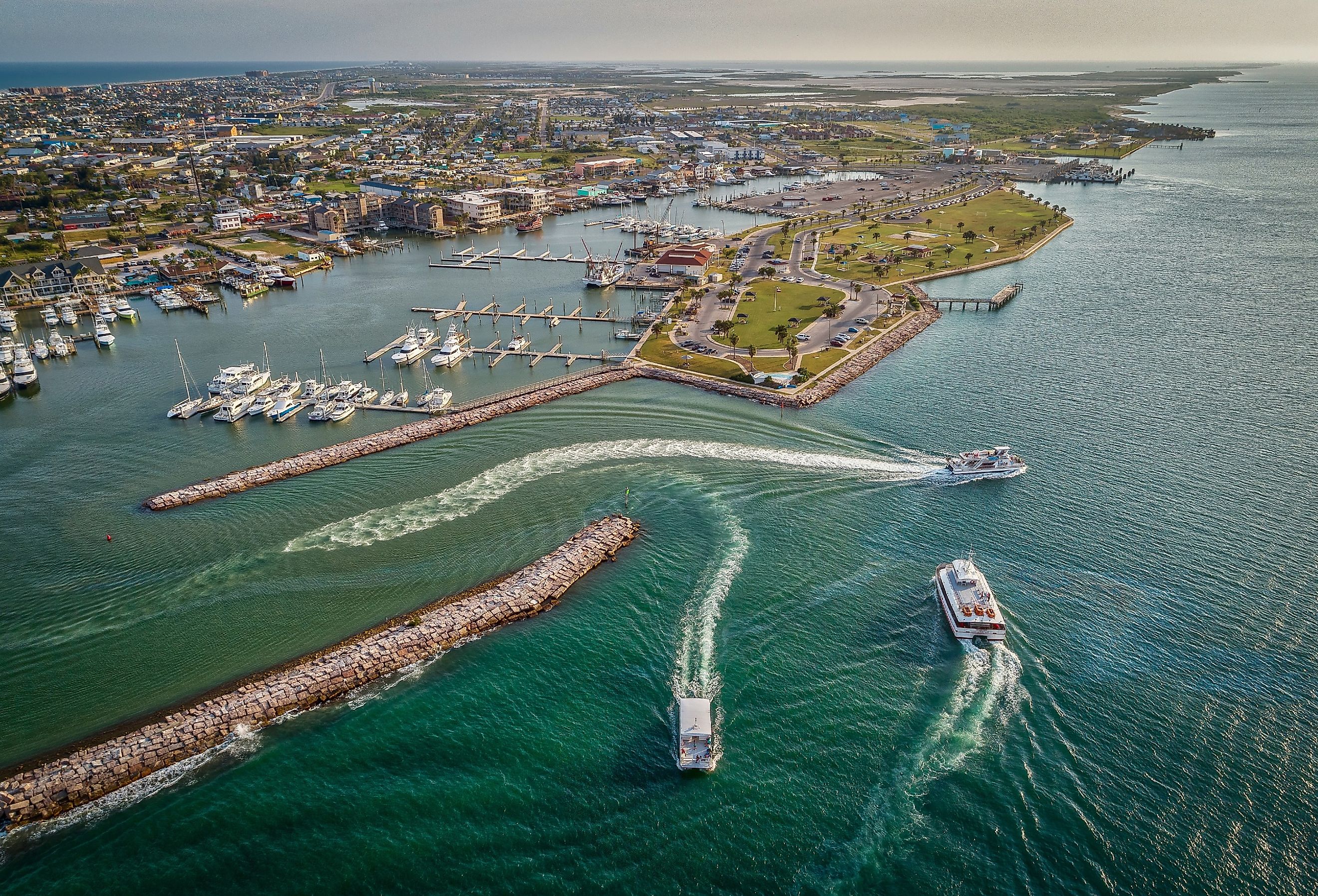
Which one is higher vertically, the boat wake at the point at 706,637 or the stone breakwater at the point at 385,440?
the stone breakwater at the point at 385,440

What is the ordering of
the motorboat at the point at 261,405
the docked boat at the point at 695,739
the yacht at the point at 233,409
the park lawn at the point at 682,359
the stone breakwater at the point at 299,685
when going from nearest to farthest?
the stone breakwater at the point at 299,685 < the docked boat at the point at 695,739 < the yacht at the point at 233,409 < the motorboat at the point at 261,405 < the park lawn at the point at 682,359

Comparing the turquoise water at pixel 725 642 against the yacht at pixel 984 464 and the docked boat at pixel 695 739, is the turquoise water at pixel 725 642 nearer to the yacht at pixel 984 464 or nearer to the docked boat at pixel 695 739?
the docked boat at pixel 695 739

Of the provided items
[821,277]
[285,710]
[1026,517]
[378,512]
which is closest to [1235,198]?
[821,277]

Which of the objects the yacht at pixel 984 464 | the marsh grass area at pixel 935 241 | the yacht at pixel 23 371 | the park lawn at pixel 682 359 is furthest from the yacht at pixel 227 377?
the marsh grass area at pixel 935 241

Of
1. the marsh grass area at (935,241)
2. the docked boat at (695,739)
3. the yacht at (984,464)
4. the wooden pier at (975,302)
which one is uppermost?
the marsh grass area at (935,241)

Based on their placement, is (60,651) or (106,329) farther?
(106,329)

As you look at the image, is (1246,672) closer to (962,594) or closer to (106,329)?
(962,594)

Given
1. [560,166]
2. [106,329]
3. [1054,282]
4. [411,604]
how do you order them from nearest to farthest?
[411,604] → [106,329] → [1054,282] → [560,166]
